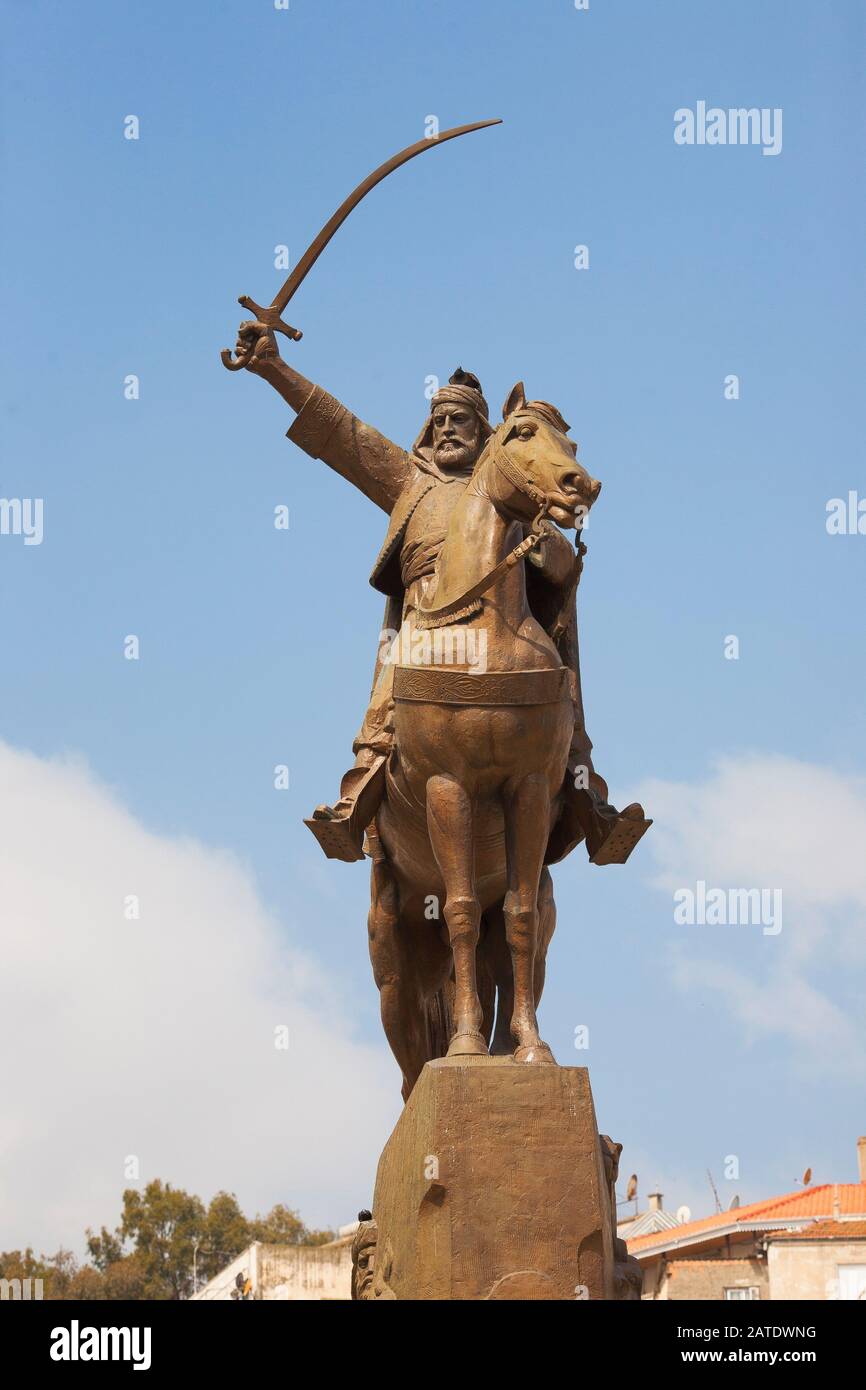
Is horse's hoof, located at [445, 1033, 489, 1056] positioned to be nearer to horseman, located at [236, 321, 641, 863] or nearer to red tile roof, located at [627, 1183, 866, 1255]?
horseman, located at [236, 321, 641, 863]

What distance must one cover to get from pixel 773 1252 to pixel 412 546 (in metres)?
20.0

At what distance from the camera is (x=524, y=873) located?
806cm

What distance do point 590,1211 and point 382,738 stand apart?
255 centimetres

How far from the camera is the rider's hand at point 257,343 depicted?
939 centimetres

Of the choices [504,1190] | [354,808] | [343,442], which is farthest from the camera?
[343,442]

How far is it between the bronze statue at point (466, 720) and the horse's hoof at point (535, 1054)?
0.03ft

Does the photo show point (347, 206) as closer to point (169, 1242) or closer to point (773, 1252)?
point (773, 1252)

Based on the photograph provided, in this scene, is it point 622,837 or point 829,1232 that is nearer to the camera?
point 622,837

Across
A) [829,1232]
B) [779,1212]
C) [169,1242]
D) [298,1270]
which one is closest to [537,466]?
[829,1232]

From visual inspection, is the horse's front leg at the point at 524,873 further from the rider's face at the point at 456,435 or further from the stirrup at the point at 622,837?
the rider's face at the point at 456,435

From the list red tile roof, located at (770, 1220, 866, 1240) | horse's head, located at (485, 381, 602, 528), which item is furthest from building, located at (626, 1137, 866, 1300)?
horse's head, located at (485, 381, 602, 528)

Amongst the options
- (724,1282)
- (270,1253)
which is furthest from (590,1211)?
(270,1253)
